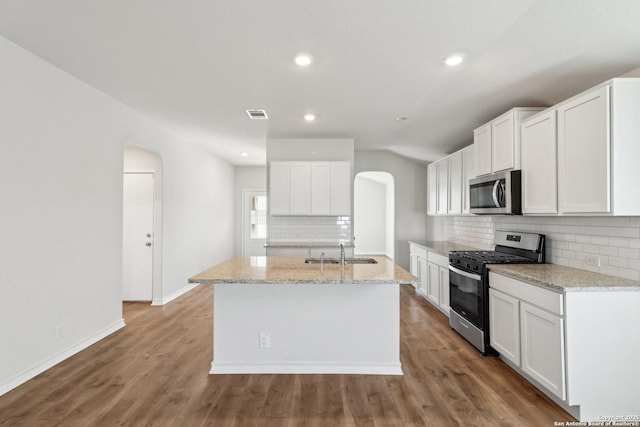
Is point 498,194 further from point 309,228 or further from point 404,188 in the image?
point 404,188

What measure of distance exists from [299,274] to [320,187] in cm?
274

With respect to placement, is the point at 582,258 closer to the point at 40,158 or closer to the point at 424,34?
the point at 424,34

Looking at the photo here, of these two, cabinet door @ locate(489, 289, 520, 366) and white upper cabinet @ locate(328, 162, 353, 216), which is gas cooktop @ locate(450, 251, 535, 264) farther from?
white upper cabinet @ locate(328, 162, 353, 216)

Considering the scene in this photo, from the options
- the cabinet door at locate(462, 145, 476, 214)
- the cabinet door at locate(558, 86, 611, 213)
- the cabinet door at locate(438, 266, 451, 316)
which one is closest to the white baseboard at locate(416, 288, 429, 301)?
the cabinet door at locate(438, 266, 451, 316)

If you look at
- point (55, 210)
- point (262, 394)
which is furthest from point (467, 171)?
point (55, 210)

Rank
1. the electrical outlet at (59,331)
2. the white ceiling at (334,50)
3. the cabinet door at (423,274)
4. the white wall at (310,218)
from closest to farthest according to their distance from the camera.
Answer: the white ceiling at (334,50)
the electrical outlet at (59,331)
the cabinet door at (423,274)
the white wall at (310,218)

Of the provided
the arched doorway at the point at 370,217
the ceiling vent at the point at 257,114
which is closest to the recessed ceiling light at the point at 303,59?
the ceiling vent at the point at 257,114

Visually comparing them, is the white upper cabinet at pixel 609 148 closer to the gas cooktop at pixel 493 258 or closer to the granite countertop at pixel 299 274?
the gas cooktop at pixel 493 258

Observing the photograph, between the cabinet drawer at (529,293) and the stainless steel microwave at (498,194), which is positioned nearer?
the cabinet drawer at (529,293)

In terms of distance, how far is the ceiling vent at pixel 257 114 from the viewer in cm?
407

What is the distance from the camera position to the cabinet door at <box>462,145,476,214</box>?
433 centimetres

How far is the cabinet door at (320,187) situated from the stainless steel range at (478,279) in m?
2.11

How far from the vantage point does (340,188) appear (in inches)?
207

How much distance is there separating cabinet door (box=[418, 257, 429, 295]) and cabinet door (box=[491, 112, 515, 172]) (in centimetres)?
198
